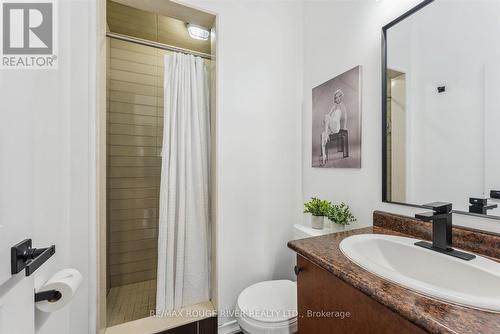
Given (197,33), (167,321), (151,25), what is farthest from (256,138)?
(151,25)

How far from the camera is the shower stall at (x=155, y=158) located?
1588 mm

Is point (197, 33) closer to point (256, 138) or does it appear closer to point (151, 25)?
point (151, 25)

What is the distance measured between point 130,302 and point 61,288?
1.42 m

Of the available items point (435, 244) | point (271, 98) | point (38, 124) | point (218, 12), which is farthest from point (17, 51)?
point (435, 244)

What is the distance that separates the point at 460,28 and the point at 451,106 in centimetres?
31

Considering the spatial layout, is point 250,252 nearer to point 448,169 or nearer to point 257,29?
point 448,169

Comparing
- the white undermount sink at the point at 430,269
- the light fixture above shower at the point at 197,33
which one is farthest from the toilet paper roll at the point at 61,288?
the light fixture above shower at the point at 197,33

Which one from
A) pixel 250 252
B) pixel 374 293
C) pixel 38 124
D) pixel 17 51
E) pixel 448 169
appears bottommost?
pixel 250 252

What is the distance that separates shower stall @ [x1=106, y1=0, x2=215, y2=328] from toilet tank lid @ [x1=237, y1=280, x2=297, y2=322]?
15.8 inches

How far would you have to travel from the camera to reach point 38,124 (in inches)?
28.9

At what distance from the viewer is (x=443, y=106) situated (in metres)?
0.94

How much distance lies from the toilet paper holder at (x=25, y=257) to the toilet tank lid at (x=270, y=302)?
0.99 m

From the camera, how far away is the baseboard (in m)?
1.51

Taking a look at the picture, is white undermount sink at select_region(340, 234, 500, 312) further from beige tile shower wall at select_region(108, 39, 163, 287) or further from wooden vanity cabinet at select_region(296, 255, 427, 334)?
beige tile shower wall at select_region(108, 39, 163, 287)
